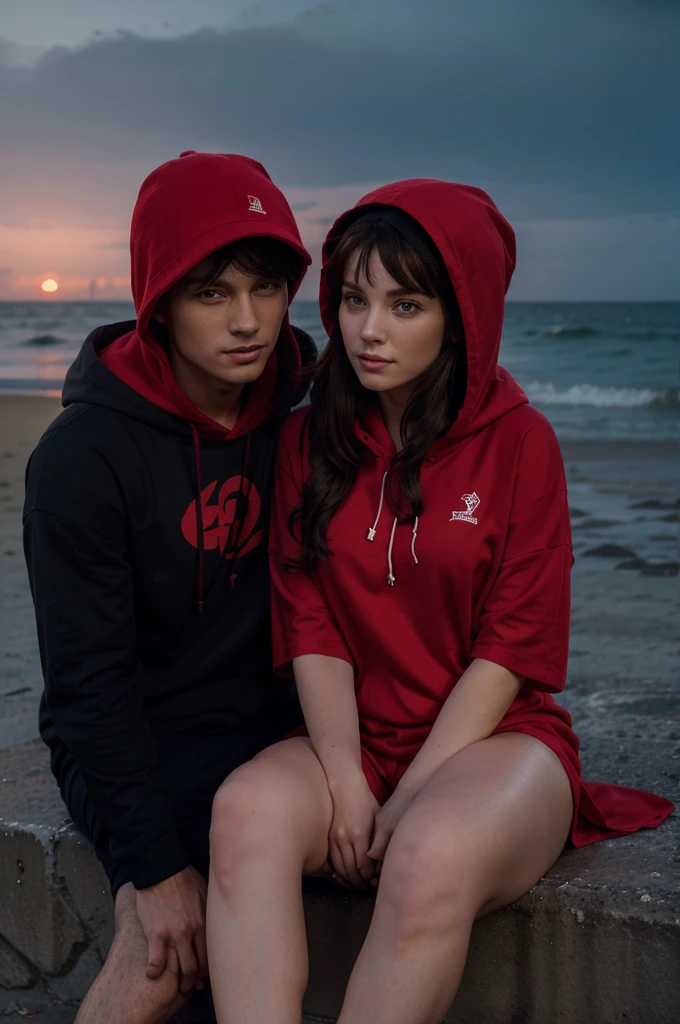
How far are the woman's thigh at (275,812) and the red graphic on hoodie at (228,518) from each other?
1.72ft

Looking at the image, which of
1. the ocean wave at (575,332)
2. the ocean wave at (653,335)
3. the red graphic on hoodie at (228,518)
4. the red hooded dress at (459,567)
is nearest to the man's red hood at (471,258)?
the red hooded dress at (459,567)

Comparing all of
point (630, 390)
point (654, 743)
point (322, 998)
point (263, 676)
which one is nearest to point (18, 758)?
point (263, 676)

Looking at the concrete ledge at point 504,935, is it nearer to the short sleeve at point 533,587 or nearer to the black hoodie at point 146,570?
the black hoodie at point 146,570

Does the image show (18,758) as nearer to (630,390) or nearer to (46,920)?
(46,920)

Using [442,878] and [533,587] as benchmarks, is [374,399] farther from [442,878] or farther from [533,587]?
[442,878]

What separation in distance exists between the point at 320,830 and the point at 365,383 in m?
0.90

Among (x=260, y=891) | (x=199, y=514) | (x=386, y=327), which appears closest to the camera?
(x=260, y=891)

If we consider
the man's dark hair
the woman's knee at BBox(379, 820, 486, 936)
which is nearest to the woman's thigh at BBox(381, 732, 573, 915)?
the woman's knee at BBox(379, 820, 486, 936)

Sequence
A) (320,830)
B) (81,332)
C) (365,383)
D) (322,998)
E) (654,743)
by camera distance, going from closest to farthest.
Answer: (320,830) → (365,383) → (322,998) → (654,743) → (81,332)

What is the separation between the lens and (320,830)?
2.18 meters

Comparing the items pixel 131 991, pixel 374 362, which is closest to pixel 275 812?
pixel 131 991

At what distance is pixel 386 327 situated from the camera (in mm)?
2271

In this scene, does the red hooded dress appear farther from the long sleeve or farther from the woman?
the long sleeve

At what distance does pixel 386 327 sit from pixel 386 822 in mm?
966
